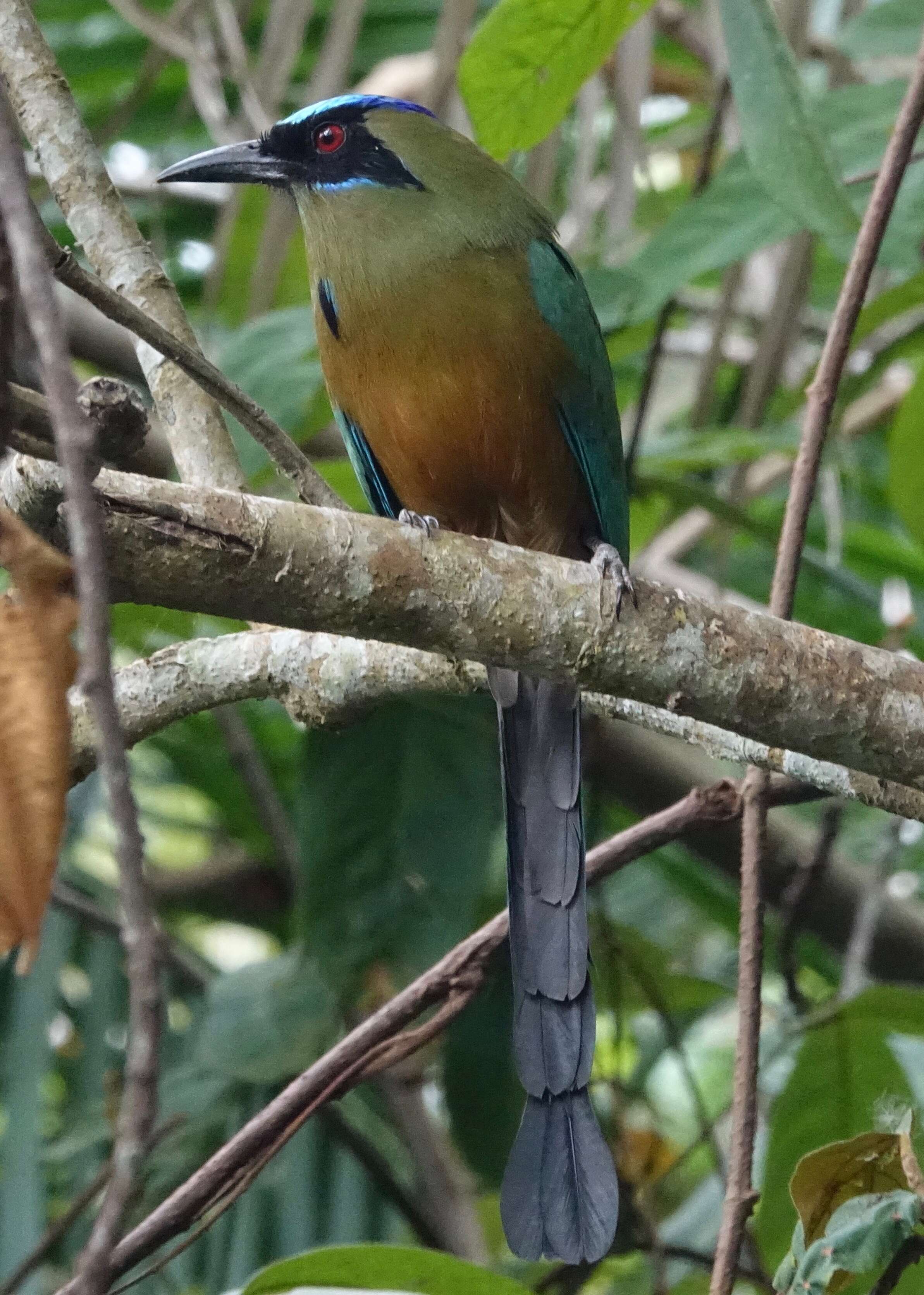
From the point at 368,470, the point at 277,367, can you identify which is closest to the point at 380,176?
the point at 277,367

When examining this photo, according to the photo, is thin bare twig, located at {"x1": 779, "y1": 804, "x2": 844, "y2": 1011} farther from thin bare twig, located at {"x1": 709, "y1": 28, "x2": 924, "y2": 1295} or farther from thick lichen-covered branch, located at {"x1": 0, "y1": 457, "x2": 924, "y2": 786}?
thick lichen-covered branch, located at {"x1": 0, "y1": 457, "x2": 924, "y2": 786}

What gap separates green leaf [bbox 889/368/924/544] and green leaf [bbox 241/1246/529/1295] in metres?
1.72

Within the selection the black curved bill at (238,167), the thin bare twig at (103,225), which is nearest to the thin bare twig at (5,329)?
the thin bare twig at (103,225)

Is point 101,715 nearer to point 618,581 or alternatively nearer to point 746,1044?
point 618,581

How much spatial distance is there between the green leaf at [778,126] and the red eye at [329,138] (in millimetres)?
918

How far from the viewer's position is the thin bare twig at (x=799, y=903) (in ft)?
8.21

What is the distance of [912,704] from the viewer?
1.56 metres

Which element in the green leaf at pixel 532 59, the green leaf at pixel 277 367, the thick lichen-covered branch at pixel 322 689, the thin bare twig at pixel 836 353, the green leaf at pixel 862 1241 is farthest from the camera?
the green leaf at pixel 277 367

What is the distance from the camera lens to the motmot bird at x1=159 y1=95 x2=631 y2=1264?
2127mm

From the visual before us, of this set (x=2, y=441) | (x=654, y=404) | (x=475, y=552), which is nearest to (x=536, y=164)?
(x=654, y=404)

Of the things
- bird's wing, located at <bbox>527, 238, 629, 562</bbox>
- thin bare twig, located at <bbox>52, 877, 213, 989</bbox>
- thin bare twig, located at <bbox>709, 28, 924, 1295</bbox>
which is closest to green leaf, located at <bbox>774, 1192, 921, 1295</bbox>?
thin bare twig, located at <bbox>709, 28, 924, 1295</bbox>

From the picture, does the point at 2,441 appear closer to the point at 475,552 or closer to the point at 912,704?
the point at 475,552

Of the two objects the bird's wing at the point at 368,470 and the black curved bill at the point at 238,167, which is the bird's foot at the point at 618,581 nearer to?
the bird's wing at the point at 368,470

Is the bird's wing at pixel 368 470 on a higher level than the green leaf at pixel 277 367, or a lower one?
lower
